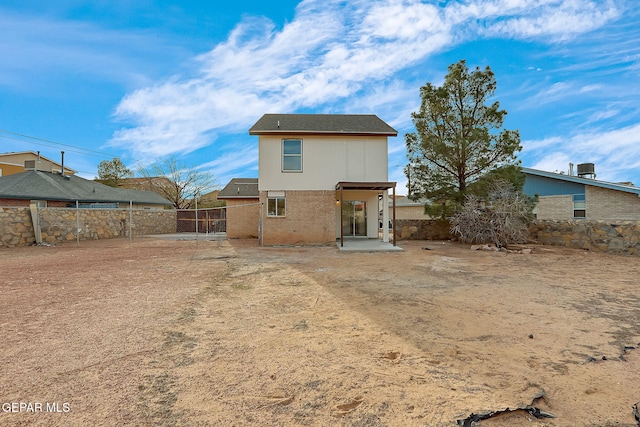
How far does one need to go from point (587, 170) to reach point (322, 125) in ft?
57.5

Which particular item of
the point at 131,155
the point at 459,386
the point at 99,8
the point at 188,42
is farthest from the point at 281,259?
the point at 131,155

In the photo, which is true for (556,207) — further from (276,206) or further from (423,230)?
(276,206)

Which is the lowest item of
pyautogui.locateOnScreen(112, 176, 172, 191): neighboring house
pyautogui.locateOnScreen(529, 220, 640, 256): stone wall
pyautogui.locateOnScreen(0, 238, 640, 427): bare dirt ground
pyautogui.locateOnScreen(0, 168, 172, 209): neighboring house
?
pyautogui.locateOnScreen(0, 238, 640, 427): bare dirt ground

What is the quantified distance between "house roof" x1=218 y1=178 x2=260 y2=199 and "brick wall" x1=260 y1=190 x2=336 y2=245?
6099 mm

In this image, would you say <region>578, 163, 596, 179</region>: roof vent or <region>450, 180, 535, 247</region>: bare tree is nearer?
<region>450, 180, 535, 247</region>: bare tree

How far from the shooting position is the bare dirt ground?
96.1 inches

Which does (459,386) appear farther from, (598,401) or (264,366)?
(264,366)

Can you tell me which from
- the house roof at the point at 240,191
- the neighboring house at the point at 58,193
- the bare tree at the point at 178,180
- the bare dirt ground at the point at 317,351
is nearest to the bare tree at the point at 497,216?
the bare dirt ground at the point at 317,351

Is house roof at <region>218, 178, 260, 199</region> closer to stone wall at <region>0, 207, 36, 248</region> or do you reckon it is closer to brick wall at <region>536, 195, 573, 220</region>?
stone wall at <region>0, 207, 36, 248</region>

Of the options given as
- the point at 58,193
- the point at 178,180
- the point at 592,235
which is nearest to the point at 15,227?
the point at 58,193

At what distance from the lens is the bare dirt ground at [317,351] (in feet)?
8.01

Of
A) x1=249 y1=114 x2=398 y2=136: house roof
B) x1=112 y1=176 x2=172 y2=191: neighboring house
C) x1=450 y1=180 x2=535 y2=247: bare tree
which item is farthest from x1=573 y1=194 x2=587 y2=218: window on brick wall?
x1=112 y1=176 x2=172 y2=191: neighboring house

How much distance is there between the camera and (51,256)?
11641mm

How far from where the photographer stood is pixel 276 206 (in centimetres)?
1525
